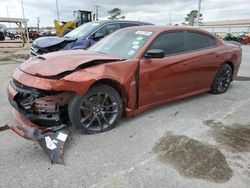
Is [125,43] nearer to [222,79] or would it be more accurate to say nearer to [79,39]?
[222,79]

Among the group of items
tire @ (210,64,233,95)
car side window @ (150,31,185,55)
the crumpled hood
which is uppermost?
car side window @ (150,31,185,55)

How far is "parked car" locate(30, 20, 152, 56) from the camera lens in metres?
7.43

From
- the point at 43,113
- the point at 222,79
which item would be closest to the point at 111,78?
the point at 43,113

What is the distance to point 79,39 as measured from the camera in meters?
7.63

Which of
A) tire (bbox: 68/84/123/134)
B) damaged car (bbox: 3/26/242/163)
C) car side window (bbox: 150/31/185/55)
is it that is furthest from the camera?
car side window (bbox: 150/31/185/55)

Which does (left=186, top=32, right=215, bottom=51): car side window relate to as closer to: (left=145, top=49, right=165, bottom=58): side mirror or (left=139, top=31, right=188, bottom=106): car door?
(left=139, top=31, right=188, bottom=106): car door

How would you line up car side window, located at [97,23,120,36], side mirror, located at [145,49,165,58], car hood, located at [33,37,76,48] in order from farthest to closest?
car side window, located at [97,23,120,36] → car hood, located at [33,37,76,48] → side mirror, located at [145,49,165,58]

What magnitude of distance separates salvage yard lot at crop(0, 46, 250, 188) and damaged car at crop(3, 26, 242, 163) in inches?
10.1

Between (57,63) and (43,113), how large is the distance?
0.70 m

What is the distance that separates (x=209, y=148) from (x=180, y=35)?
7.40ft

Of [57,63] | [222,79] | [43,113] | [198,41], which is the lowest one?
[222,79]

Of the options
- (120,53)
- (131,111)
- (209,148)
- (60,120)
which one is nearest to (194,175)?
(209,148)

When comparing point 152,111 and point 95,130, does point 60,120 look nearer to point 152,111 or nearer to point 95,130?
point 95,130

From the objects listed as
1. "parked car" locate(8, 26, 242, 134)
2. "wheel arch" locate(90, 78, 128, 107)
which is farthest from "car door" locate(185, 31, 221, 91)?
"wheel arch" locate(90, 78, 128, 107)
